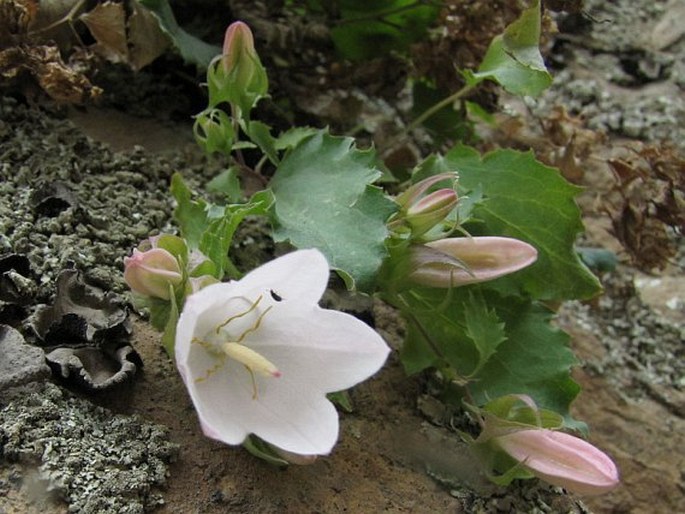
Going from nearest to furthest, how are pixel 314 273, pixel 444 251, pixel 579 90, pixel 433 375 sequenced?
pixel 314 273 → pixel 444 251 → pixel 433 375 → pixel 579 90

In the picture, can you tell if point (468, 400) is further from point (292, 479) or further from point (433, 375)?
point (292, 479)

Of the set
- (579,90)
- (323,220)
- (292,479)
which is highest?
(323,220)

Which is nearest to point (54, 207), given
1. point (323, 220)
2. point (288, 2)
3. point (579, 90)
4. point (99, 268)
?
point (99, 268)

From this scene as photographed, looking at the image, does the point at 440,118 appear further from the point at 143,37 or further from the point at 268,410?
the point at 268,410

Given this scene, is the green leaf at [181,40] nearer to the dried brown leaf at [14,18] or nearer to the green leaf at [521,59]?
the dried brown leaf at [14,18]

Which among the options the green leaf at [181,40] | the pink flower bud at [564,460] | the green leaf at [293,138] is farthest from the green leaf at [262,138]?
the pink flower bud at [564,460]

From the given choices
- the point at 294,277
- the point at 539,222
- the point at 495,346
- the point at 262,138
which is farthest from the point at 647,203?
the point at 294,277
